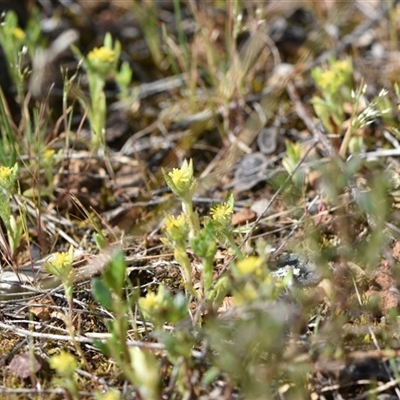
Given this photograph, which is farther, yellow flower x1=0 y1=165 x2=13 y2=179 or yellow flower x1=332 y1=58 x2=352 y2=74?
yellow flower x1=332 y1=58 x2=352 y2=74

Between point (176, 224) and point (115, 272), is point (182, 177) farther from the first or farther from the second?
point (115, 272)

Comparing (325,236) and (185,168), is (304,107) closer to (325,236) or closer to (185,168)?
(325,236)

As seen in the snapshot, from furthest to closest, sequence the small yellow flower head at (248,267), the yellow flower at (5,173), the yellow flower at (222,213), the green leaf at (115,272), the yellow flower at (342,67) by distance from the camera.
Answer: the yellow flower at (342,67) → the yellow flower at (5,173) → the yellow flower at (222,213) → the green leaf at (115,272) → the small yellow flower head at (248,267)

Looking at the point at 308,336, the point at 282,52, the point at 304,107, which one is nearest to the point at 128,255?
the point at 308,336

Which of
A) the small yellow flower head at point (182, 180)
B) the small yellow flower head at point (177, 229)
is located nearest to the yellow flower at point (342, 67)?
the small yellow flower head at point (182, 180)

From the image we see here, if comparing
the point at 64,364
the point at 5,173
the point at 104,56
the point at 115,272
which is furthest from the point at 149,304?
the point at 104,56

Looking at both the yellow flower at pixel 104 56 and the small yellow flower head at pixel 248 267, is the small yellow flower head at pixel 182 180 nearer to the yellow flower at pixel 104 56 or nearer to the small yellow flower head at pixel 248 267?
the small yellow flower head at pixel 248 267

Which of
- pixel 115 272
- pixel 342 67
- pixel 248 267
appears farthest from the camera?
pixel 342 67

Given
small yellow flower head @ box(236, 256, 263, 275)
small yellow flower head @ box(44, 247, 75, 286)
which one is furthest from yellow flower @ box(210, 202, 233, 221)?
small yellow flower head @ box(44, 247, 75, 286)

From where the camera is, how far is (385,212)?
206cm

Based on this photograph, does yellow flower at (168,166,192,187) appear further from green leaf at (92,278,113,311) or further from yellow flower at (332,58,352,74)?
yellow flower at (332,58,352,74)


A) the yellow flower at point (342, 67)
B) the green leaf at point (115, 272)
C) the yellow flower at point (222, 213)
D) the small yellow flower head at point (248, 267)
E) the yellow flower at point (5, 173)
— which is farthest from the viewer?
the yellow flower at point (342, 67)

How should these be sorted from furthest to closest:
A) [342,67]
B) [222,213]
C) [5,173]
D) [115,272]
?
[342,67]
[5,173]
[222,213]
[115,272]

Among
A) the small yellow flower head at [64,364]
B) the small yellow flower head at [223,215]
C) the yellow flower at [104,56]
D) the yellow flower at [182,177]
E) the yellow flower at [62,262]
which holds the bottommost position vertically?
the small yellow flower head at [64,364]
